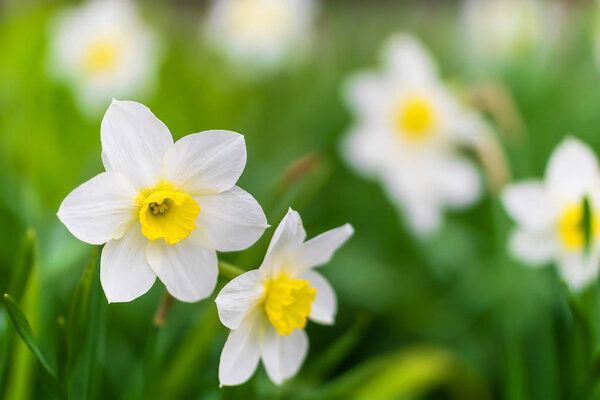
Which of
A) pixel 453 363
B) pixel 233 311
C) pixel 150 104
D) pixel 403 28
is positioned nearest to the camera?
pixel 233 311

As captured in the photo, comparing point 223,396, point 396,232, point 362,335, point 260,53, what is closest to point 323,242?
point 223,396

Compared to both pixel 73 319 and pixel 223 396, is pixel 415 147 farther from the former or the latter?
pixel 73 319

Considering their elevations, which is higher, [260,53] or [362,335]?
[260,53]

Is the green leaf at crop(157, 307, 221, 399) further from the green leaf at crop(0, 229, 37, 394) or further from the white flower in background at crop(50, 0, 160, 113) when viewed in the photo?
the white flower in background at crop(50, 0, 160, 113)

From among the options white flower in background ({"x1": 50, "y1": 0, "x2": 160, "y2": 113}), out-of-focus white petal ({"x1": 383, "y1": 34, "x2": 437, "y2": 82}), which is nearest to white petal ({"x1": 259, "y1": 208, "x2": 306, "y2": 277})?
out-of-focus white petal ({"x1": 383, "y1": 34, "x2": 437, "y2": 82})

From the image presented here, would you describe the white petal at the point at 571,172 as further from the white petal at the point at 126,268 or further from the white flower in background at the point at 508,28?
the white flower in background at the point at 508,28

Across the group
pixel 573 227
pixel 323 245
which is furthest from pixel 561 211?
pixel 323 245
